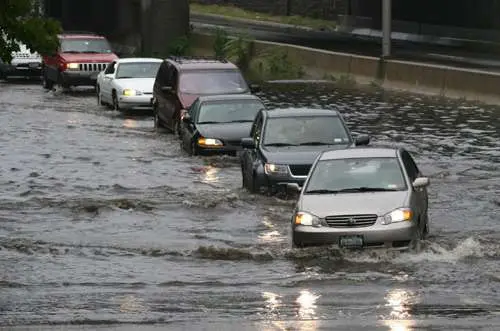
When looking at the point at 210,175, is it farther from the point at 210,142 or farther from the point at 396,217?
the point at 396,217

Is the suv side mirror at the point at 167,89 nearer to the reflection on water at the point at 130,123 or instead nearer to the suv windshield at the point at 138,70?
the reflection on water at the point at 130,123

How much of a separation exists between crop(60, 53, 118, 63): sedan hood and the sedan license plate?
32089mm

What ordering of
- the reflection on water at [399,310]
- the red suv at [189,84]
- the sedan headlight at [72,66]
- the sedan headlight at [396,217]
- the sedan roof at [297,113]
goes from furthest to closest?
1. the sedan headlight at [72,66]
2. the red suv at [189,84]
3. the sedan roof at [297,113]
4. the sedan headlight at [396,217]
5. the reflection on water at [399,310]

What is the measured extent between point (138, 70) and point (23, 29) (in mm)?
22111

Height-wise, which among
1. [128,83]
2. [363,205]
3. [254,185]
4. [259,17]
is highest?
[363,205]

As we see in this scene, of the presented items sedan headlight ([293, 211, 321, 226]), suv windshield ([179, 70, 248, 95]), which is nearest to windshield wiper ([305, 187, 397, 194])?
sedan headlight ([293, 211, 321, 226])

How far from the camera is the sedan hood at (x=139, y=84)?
134 ft

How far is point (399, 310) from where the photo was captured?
13672mm

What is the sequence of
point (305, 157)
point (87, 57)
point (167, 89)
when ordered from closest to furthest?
point (305, 157) < point (167, 89) < point (87, 57)

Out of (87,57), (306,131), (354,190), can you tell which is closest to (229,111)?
(306,131)

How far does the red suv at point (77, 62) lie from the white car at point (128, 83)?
4.43 metres

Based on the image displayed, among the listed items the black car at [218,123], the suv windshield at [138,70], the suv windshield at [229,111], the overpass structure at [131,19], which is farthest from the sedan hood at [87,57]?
the suv windshield at [229,111]

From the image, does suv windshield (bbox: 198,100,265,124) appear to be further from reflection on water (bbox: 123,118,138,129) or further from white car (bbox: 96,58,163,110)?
white car (bbox: 96,58,163,110)

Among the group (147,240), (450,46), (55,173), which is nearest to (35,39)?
(147,240)
